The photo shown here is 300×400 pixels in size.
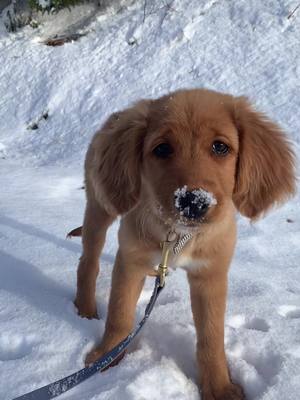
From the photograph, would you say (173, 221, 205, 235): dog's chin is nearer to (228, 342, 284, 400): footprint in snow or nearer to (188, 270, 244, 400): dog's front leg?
(188, 270, 244, 400): dog's front leg

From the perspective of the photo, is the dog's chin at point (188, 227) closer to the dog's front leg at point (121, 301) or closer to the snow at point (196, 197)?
the snow at point (196, 197)

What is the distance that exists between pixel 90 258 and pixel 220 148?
1.18 metres

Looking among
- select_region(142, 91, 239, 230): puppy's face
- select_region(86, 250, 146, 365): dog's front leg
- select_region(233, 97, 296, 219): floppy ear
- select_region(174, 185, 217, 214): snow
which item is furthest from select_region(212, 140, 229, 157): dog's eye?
select_region(86, 250, 146, 365): dog's front leg

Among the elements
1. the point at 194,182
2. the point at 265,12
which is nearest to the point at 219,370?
the point at 194,182

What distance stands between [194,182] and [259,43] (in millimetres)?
5099

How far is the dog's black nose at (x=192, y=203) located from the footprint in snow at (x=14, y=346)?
1167 millimetres

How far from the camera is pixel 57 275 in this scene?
3.01m

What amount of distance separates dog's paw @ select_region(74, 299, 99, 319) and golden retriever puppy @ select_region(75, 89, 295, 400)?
347 mm

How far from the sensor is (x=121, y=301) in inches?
87.4

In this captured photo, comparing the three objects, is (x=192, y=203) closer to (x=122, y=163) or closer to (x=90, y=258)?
(x=122, y=163)

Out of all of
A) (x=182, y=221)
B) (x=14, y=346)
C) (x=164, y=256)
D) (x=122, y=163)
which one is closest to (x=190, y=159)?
(x=182, y=221)

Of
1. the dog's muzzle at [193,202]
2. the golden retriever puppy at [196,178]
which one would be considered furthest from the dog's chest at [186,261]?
the dog's muzzle at [193,202]

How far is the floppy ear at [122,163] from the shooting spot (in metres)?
2.01

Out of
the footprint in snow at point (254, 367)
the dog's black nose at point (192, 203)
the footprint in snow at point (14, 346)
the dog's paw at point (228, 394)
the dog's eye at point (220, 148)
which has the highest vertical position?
the dog's eye at point (220, 148)
